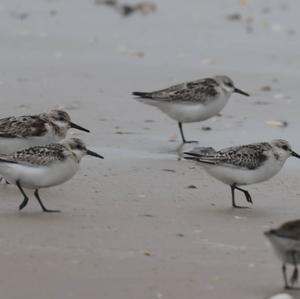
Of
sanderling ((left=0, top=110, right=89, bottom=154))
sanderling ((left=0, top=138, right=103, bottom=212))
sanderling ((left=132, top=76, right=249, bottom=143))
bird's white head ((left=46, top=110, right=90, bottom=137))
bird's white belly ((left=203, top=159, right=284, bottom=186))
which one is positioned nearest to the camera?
sanderling ((left=0, top=138, right=103, bottom=212))

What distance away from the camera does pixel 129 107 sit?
1294 centimetres

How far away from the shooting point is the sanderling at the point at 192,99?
12.1m

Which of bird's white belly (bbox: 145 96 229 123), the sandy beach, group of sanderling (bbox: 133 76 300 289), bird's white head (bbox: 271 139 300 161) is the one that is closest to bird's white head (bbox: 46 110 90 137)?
the sandy beach

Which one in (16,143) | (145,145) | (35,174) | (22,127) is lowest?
(145,145)

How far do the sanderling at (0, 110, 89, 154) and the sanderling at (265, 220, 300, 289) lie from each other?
12.7ft

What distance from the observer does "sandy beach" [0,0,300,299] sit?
7215 mm

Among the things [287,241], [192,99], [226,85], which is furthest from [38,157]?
[226,85]

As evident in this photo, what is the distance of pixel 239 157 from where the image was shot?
9.49 metres

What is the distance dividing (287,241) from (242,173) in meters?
2.67

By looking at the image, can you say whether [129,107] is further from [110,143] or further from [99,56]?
[99,56]

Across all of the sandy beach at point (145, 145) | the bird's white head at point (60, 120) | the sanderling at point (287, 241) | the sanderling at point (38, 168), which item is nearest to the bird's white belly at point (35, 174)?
the sanderling at point (38, 168)

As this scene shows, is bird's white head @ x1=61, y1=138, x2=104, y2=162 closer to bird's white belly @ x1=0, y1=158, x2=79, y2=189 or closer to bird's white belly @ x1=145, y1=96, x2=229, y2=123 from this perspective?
bird's white belly @ x1=0, y1=158, x2=79, y2=189

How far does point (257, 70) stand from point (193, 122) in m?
2.79

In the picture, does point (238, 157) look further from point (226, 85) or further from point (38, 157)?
point (226, 85)
